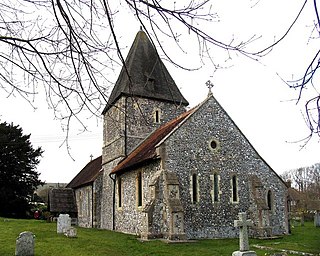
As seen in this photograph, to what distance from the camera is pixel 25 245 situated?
12.5 metres

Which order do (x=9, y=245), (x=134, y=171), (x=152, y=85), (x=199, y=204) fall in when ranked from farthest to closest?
1. (x=152, y=85)
2. (x=134, y=171)
3. (x=199, y=204)
4. (x=9, y=245)

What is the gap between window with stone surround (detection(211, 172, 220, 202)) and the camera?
698 inches

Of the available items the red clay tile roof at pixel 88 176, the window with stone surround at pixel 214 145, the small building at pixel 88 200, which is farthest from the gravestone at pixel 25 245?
the red clay tile roof at pixel 88 176

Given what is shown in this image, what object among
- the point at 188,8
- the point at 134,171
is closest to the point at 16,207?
the point at 134,171

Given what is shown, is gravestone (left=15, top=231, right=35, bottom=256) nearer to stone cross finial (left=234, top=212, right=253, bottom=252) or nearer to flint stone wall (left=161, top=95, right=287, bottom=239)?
stone cross finial (left=234, top=212, right=253, bottom=252)

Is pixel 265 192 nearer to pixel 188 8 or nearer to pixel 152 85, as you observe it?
pixel 152 85

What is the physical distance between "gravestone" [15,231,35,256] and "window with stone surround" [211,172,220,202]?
8.27 metres

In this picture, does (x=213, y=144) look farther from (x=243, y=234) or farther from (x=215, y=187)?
(x=243, y=234)

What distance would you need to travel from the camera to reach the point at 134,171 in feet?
65.6

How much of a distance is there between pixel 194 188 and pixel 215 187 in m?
1.04

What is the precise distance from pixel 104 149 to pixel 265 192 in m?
11.9

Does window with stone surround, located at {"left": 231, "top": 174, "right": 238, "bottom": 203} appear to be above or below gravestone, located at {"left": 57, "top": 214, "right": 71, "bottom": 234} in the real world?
above

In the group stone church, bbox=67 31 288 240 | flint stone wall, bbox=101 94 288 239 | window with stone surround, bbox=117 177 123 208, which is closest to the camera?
stone church, bbox=67 31 288 240

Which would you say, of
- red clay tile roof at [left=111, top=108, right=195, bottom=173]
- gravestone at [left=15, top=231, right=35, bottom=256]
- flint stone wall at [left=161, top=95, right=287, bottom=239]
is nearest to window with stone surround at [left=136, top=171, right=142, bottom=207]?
red clay tile roof at [left=111, top=108, right=195, bottom=173]
